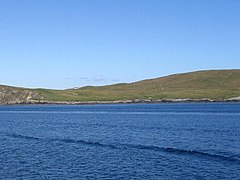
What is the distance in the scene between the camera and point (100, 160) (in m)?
56.3

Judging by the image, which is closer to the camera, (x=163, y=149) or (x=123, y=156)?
(x=123, y=156)

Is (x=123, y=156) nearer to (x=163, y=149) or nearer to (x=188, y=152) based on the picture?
(x=163, y=149)

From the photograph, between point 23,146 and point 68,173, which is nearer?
point 68,173

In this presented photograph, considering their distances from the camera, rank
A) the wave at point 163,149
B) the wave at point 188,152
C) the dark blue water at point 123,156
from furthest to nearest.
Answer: the wave at point 163,149, the wave at point 188,152, the dark blue water at point 123,156

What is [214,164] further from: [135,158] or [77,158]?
[77,158]

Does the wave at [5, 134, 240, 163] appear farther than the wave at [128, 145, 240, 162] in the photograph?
Yes

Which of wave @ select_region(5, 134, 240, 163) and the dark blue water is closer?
the dark blue water

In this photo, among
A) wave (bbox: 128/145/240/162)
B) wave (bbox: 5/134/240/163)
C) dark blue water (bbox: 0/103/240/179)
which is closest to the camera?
dark blue water (bbox: 0/103/240/179)

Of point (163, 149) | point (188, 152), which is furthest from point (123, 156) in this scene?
point (188, 152)

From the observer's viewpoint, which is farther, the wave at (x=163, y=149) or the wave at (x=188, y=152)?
the wave at (x=163, y=149)

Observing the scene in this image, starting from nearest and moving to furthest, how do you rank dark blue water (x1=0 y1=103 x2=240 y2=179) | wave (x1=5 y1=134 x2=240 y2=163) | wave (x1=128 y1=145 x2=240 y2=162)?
dark blue water (x1=0 y1=103 x2=240 y2=179) < wave (x1=128 y1=145 x2=240 y2=162) < wave (x1=5 y1=134 x2=240 y2=163)

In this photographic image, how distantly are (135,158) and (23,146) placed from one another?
22924mm

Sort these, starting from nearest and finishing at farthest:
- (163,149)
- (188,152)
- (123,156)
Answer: (123,156) < (188,152) < (163,149)

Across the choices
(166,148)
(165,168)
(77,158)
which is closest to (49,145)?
(77,158)
